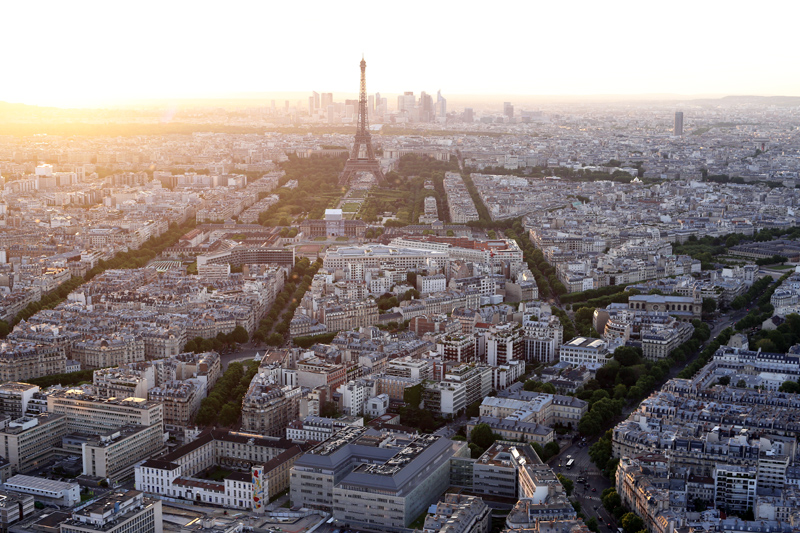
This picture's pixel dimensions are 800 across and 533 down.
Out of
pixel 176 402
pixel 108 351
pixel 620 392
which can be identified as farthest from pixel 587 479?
pixel 108 351

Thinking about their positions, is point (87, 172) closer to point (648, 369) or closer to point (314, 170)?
point (314, 170)

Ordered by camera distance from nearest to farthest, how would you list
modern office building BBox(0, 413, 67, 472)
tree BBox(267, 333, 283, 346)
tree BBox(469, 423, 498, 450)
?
1. modern office building BBox(0, 413, 67, 472)
2. tree BBox(469, 423, 498, 450)
3. tree BBox(267, 333, 283, 346)

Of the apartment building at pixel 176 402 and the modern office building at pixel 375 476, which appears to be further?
the apartment building at pixel 176 402

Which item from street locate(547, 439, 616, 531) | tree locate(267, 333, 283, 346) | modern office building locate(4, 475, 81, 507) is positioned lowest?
street locate(547, 439, 616, 531)

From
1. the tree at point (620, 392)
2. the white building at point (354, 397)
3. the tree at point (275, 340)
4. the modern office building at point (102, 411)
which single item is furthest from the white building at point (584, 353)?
the modern office building at point (102, 411)

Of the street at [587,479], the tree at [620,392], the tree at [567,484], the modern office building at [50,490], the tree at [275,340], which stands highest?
the tree at [275,340]

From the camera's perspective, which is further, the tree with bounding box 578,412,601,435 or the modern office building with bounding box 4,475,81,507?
the tree with bounding box 578,412,601,435

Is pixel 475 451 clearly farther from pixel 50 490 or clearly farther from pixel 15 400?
pixel 15 400

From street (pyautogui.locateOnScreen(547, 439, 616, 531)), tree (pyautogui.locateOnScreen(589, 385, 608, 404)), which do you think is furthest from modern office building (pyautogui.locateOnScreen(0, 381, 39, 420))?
tree (pyautogui.locateOnScreen(589, 385, 608, 404))

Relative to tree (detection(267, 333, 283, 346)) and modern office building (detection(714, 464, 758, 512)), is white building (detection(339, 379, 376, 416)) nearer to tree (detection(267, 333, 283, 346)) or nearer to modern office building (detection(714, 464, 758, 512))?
tree (detection(267, 333, 283, 346))

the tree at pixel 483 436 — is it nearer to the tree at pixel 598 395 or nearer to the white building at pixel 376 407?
the white building at pixel 376 407
